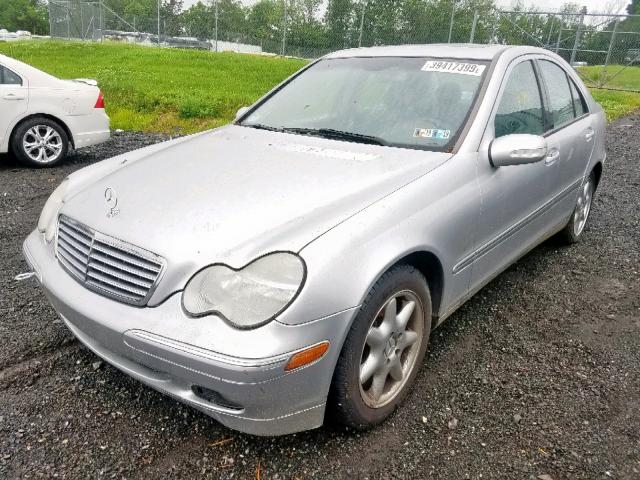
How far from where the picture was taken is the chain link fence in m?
18.0

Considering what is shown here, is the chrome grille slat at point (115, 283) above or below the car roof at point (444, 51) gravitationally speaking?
below

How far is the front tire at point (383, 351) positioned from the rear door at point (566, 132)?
1.65 metres

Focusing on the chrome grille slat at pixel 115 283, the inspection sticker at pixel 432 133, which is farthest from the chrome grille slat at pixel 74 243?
the inspection sticker at pixel 432 133

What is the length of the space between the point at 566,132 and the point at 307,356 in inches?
107

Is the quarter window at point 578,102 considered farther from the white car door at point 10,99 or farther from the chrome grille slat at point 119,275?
the white car door at point 10,99

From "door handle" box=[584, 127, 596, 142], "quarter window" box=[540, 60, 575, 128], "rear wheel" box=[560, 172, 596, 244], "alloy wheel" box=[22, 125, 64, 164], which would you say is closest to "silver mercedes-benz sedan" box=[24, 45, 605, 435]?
"quarter window" box=[540, 60, 575, 128]

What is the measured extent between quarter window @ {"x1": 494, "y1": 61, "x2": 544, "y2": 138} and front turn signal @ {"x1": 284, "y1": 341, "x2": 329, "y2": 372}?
1.65 meters

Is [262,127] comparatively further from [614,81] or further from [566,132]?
[614,81]

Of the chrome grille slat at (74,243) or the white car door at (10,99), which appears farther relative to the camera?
the white car door at (10,99)

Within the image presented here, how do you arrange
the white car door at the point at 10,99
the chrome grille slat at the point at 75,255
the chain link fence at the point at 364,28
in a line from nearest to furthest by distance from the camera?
the chrome grille slat at the point at 75,255 < the white car door at the point at 10,99 < the chain link fence at the point at 364,28

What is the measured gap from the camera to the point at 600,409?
2504mm

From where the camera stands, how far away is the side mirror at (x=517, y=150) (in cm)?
266

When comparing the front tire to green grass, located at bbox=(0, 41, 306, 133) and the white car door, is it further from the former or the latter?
green grass, located at bbox=(0, 41, 306, 133)

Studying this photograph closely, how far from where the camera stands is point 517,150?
8.77 ft
